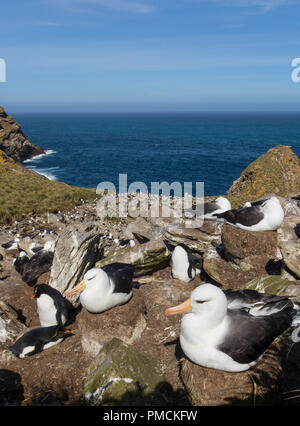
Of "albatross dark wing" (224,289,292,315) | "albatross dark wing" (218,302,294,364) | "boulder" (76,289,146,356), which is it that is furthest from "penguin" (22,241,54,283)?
"albatross dark wing" (218,302,294,364)

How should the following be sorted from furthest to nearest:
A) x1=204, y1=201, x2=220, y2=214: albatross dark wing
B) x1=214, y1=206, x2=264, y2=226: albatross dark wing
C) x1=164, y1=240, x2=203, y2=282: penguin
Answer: x1=204, y1=201, x2=220, y2=214: albatross dark wing → x1=164, y1=240, x2=203, y2=282: penguin → x1=214, y1=206, x2=264, y2=226: albatross dark wing

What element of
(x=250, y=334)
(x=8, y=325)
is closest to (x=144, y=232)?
(x=8, y=325)

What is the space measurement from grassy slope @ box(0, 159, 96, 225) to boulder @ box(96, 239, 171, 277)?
13.0 m

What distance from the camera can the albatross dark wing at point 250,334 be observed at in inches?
178

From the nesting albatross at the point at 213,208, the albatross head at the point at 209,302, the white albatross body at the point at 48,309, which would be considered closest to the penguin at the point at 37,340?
the white albatross body at the point at 48,309

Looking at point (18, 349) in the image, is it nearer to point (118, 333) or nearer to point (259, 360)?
point (118, 333)

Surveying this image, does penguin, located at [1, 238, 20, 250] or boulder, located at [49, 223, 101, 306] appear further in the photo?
penguin, located at [1, 238, 20, 250]

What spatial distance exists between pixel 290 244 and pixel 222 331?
12.9ft

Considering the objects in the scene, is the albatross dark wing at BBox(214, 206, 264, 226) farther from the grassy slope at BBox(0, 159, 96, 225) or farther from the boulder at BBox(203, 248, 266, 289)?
the grassy slope at BBox(0, 159, 96, 225)

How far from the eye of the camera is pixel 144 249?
9.05m

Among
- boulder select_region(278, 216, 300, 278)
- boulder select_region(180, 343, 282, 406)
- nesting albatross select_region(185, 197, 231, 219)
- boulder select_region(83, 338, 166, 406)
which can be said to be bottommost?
boulder select_region(83, 338, 166, 406)

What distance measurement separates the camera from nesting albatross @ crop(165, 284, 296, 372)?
4.55 metres
